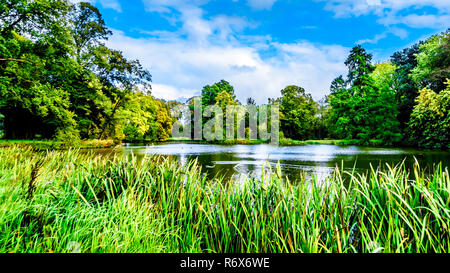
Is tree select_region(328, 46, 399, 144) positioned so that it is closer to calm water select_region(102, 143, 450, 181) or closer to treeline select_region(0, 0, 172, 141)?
calm water select_region(102, 143, 450, 181)

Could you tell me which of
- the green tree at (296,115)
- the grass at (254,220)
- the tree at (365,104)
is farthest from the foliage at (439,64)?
the green tree at (296,115)

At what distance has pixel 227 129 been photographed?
39.9m

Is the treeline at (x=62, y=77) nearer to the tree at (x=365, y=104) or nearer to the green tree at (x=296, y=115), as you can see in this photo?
the tree at (x=365, y=104)
